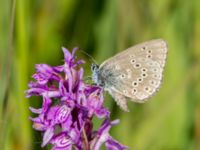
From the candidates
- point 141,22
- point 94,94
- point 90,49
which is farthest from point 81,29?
point 94,94

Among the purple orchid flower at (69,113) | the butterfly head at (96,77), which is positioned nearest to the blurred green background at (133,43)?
the butterfly head at (96,77)

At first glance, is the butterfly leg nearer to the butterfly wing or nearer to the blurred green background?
the butterfly wing

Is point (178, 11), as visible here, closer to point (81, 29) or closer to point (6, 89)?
point (81, 29)

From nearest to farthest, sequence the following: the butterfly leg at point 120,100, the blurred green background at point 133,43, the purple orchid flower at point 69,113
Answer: the purple orchid flower at point 69,113, the butterfly leg at point 120,100, the blurred green background at point 133,43

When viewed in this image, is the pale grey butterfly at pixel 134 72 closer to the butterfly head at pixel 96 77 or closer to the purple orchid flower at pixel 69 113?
the butterfly head at pixel 96 77

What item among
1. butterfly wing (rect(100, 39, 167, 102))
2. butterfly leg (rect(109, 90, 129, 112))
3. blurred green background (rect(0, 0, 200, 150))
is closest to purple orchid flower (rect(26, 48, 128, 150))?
butterfly leg (rect(109, 90, 129, 112))

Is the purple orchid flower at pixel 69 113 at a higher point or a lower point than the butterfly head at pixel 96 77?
lower
